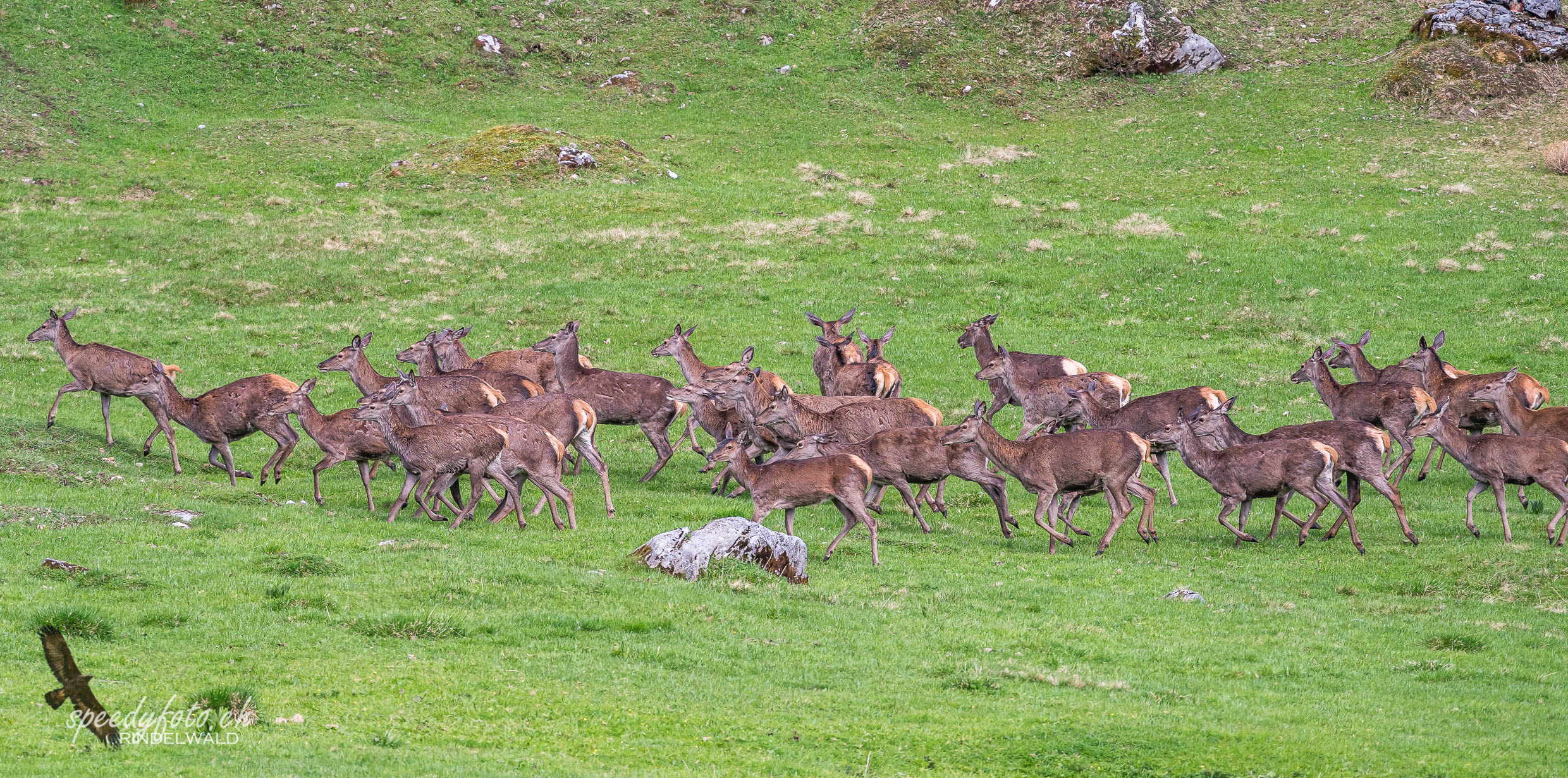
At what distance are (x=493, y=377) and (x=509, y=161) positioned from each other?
20.4m

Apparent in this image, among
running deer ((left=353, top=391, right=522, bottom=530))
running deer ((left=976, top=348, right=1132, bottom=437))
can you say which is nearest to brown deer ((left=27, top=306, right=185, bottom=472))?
running deer ((left=353, top=391, right=522, bottom=530))

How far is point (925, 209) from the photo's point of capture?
122 ft

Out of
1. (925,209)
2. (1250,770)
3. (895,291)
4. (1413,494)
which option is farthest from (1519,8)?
(1250,770)

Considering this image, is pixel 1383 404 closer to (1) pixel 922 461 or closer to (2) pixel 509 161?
(1) pixel 922 461

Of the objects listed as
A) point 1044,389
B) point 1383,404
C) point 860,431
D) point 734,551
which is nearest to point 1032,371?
point 1044,389

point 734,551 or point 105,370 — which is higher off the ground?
point 105,370

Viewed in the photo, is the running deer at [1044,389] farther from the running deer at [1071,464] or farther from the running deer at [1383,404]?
the running deer at [1071,464]

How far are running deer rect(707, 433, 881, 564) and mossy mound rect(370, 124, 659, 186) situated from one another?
24804 mm

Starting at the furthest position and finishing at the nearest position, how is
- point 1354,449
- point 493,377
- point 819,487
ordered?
point 493,377
point 1354,449
point 819,487

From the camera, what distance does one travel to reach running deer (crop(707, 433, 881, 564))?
15844mm

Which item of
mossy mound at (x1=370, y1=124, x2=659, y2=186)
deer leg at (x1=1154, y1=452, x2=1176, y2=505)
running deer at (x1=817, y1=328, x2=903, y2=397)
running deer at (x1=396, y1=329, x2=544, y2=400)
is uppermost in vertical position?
mossy mound at (x1=370, y1=124, x2=659, y2=186)

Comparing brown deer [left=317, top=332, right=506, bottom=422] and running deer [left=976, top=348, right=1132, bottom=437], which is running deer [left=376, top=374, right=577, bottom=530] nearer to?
brown deer [left=317, top=332, right=506, bottom=422]

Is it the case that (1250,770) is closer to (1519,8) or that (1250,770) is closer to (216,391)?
(216,391)

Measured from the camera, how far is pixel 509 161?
40.0 metres
